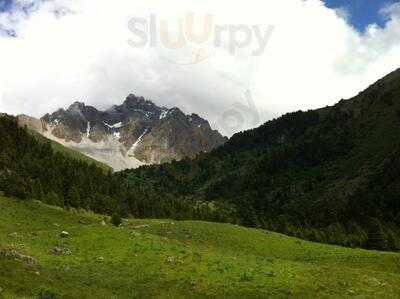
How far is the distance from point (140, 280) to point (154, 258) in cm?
630

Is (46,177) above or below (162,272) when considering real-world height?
above

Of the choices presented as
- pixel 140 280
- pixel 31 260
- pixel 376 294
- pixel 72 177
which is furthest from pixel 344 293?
pixel 72 177

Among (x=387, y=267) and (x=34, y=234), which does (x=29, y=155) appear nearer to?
(x=34, y=234)

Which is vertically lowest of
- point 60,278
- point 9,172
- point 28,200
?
point 60,278

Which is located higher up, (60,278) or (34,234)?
(34,234)

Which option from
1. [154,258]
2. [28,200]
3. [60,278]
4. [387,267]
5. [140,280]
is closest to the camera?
[60,278]

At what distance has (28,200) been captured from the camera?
10294 cm

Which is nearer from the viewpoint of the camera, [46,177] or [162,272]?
[162,272]

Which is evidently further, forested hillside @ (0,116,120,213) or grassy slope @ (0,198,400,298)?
forested hillside @ (0,116,120,213)

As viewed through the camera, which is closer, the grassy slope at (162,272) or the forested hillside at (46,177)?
the grassy slope at (162,272)

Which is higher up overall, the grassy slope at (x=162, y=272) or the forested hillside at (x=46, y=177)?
the forested hillside at (x=46, y=177)

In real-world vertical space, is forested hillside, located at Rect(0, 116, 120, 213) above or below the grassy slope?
above

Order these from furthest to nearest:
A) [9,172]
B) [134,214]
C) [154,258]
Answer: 1. [134,214]
2. [9,172]
3. [154,258]

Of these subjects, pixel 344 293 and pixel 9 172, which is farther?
pixel 9 172
